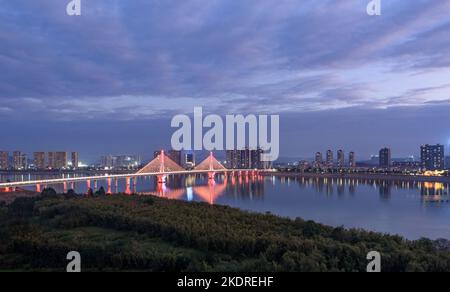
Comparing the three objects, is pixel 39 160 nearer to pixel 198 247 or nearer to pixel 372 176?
pixel 372 176

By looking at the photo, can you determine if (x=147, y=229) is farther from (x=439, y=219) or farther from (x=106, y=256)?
(x=439, y=219)

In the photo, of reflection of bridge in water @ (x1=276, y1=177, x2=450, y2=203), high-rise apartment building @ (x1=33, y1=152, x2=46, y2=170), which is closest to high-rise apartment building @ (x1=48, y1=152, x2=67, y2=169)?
high-rise apartment building @ (x1=33, y1=152, x2=46, y2=170)

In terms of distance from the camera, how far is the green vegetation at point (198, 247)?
5.43m

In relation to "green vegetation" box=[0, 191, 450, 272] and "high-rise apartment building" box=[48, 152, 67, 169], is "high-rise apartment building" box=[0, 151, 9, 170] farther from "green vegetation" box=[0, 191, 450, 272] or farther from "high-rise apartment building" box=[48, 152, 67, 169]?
"green vegetation" box=[0, 191, 450, 272]

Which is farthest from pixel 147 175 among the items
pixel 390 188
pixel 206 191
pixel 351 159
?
pixel 351 159

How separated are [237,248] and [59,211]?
282 inches

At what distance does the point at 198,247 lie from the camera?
23.6ft

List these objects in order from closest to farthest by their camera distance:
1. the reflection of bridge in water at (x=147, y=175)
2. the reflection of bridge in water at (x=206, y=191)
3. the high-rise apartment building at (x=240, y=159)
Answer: the reflection of bridge in water at (x=206, y=191) → the reflection of bridge in water at (x=147, y=175) → the high-rise apartment building at (x=240, y=159)

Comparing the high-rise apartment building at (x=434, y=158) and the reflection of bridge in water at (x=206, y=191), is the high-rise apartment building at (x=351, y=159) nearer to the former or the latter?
the high-rise apartment building at (x=434, y=158)

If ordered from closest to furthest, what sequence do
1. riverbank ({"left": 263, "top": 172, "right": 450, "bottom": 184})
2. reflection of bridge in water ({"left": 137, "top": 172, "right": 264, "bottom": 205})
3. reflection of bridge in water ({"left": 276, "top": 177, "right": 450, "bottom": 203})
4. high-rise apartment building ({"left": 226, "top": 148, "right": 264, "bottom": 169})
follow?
reflection of bridge in water ({"left": 137, "top": 172, "right": 264, "bottom": 205}) → reflection of bridge in water ({"left": 276, "top": 177, "right": 450, "bottom": 203}) → riverbank ({"left": 263, "top": 172, "right": 450, "bottom": 184}) → high-rise apartment building ({"left": 226, "top": 148, "right": 264, "bottom": 169})

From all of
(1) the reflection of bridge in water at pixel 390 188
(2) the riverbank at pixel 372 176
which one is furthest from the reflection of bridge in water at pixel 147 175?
(1) the reflection of bridge in water at pixel 390 188

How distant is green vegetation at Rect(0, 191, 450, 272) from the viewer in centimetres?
543
